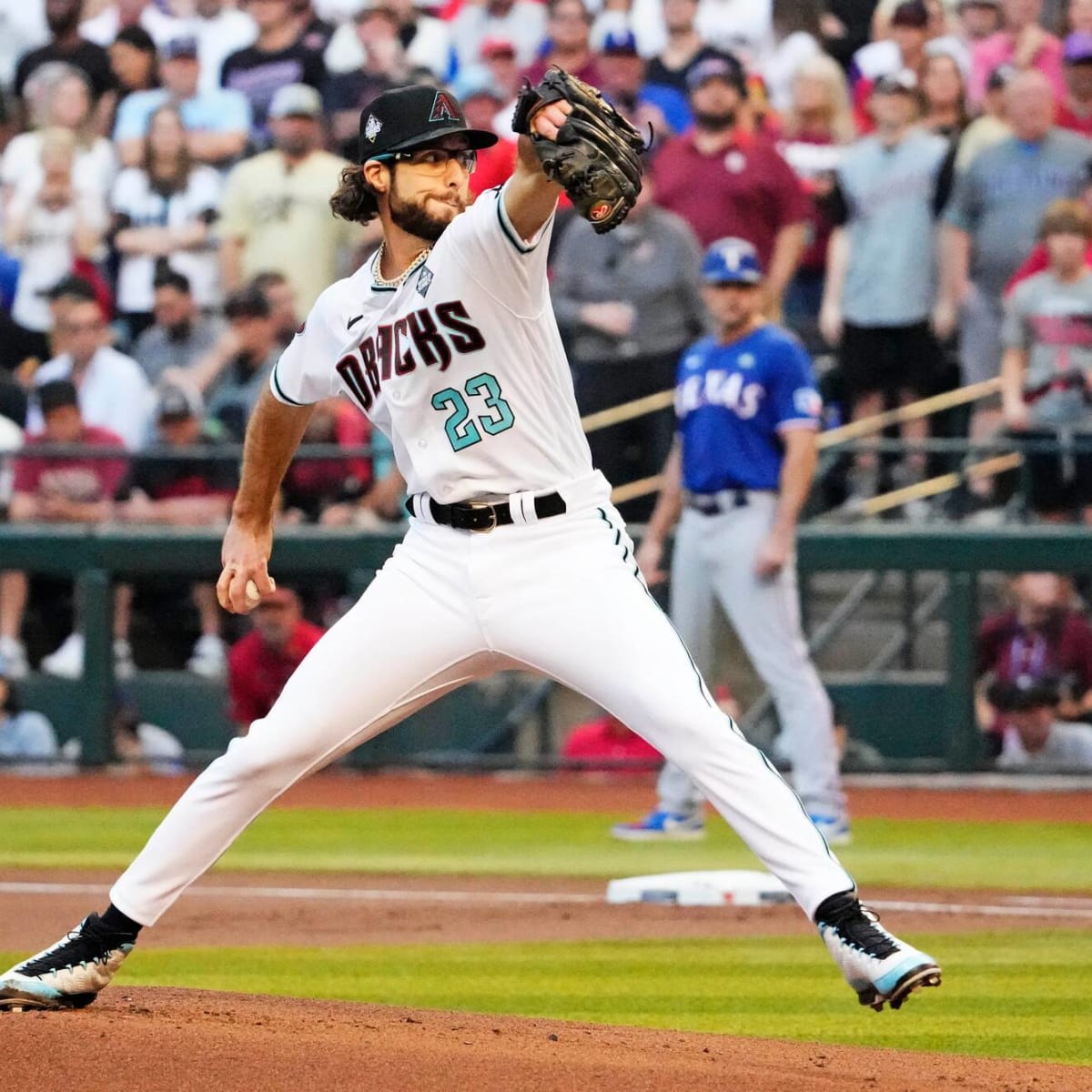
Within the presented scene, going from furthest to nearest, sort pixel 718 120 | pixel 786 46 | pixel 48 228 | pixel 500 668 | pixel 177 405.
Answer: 1. pixel 48 228
2. pixel 786 46
3. pixel 177 405
4. pixel 718 120
5. pixel 500 668

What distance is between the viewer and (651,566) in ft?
Answer: 31.8

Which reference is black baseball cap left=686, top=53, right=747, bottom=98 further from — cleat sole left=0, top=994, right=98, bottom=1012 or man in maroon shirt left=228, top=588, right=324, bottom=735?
cleat sole left=0, top=994, right=98, bottom=1012

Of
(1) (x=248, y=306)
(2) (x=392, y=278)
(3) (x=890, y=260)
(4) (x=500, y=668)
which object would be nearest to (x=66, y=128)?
(1) (x=248, y=306)

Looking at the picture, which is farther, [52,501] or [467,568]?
[52,501]

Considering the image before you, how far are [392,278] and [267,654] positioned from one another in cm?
640

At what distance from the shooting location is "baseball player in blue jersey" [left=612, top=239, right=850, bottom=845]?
8.70 m

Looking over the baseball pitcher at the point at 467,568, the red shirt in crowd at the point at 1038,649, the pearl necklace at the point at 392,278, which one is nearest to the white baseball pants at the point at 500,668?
the baseball pitcher at the point at 467,568

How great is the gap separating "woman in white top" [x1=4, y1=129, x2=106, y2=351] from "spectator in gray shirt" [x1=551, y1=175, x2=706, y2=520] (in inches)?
137

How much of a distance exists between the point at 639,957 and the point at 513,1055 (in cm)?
222

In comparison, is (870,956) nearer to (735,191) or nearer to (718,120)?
(735,191)

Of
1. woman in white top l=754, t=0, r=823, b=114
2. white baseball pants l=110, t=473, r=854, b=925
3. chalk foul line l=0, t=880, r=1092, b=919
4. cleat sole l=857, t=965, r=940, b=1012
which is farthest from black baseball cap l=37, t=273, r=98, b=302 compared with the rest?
cleat sole l=857, t=965, r=940, b=1012

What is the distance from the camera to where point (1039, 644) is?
10680 millimetres

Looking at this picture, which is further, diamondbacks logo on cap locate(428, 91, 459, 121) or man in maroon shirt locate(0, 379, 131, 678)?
man in maroon shirt locate(0, 379, 131, 678)

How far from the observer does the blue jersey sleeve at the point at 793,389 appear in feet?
28.6
